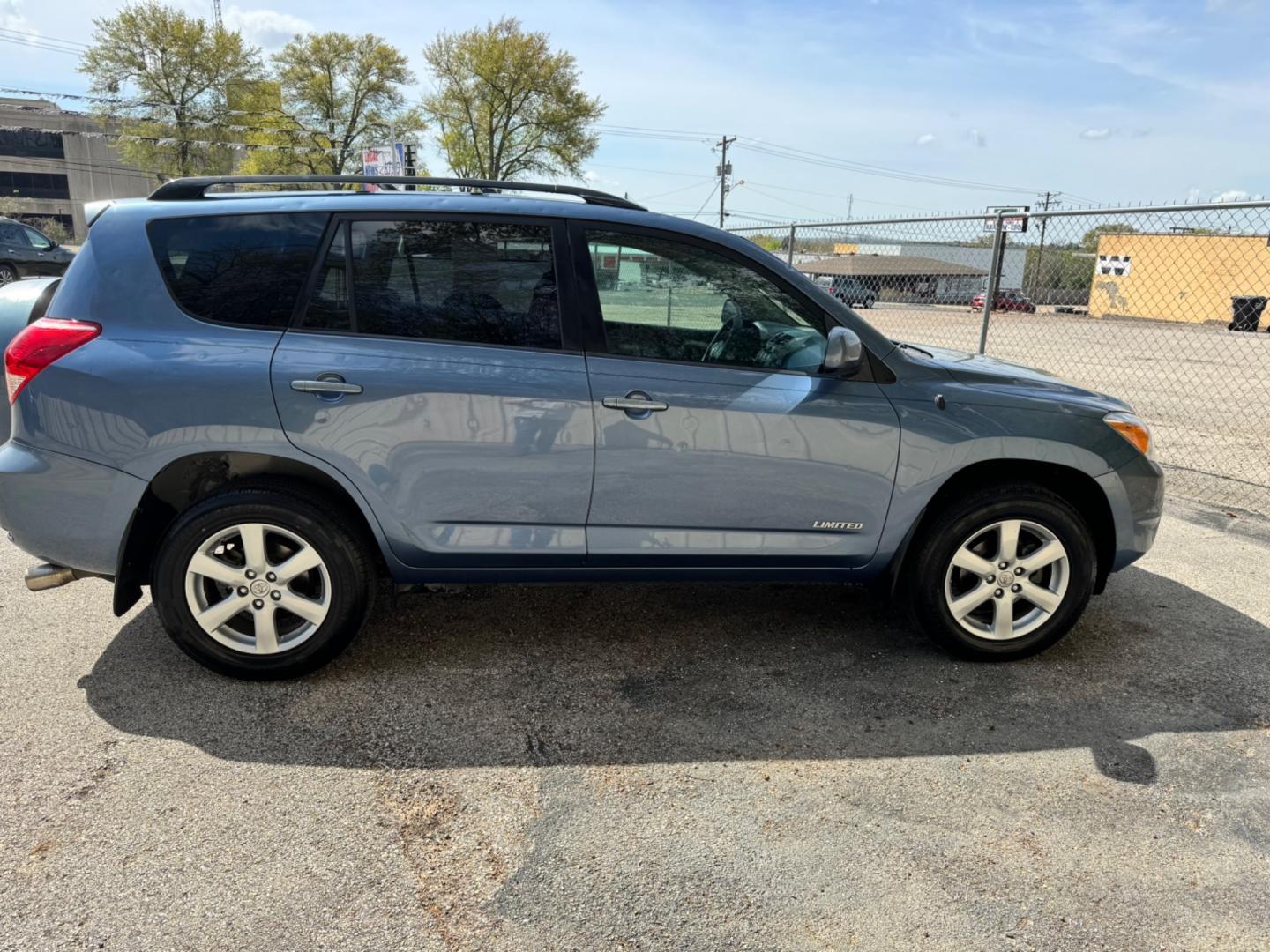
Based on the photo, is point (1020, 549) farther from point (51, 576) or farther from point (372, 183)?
point (51, 576)

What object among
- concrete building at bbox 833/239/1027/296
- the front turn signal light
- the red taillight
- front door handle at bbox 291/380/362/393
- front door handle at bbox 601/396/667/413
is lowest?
the front turn signal light

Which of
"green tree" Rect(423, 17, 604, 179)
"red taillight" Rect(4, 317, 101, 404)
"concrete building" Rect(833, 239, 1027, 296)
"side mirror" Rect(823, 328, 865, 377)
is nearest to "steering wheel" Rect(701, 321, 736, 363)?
"side mirror" Rect(823, 328, 865, 377)

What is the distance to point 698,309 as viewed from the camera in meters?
3.58

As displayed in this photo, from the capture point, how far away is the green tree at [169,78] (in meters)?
43.7

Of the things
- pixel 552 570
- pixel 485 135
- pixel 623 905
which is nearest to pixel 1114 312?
pixel 552 570

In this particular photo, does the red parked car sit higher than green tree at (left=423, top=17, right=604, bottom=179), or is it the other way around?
green tree at (left=423, top=17, right=604, bottom=179)

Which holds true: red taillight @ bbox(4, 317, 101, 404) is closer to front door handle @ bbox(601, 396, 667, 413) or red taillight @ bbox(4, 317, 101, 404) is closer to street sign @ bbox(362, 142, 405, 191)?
front door handle @ bbox(601, 396, 667, 413)

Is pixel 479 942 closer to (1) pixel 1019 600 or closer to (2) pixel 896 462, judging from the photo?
(2) pixel 896 462

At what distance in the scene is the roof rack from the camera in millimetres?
3461

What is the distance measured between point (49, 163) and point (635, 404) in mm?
84862

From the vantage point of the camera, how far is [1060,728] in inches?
129

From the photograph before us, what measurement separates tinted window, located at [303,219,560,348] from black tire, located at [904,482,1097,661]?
1717mm

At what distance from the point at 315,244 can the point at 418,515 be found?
3.47 ft

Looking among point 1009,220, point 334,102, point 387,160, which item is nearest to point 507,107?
point 334,102
